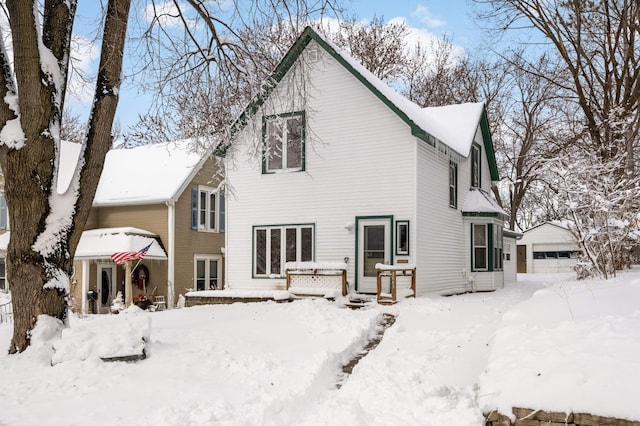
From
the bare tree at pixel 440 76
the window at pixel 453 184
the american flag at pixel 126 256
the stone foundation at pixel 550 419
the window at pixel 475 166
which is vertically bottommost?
the stone foundation at pixel 550 419

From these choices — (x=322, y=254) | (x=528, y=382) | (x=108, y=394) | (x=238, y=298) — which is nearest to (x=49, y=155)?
(x=108, y=394)

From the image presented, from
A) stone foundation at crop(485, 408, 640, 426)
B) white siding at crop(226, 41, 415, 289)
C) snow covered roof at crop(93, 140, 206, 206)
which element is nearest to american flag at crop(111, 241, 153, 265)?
snow covered roof at crop(93, 140, 206, 206)

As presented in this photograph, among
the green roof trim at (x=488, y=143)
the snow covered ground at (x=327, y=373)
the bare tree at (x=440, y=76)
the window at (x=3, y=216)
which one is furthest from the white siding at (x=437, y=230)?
the window at (x=3, y=216)

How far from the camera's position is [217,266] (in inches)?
935

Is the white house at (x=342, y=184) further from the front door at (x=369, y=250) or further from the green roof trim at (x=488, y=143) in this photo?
the green roof trim at (x=488, y=143)

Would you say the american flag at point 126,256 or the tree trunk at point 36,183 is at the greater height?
the tree trunk at point 36,183

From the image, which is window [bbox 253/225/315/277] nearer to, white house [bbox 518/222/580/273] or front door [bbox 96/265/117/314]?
front door [bbox 96/265/117/314]

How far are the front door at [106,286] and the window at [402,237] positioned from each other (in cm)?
1297

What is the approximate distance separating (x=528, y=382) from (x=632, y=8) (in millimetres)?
18949

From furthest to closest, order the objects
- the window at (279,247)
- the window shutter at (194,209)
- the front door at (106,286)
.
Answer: the window shutter at (194,209), the front door at (106,286), the window at (279,247)

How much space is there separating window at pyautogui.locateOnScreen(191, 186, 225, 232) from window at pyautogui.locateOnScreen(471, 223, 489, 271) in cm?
1011

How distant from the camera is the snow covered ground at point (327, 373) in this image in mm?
4766

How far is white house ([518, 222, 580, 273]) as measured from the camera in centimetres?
3544

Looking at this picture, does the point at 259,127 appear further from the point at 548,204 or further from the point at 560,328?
the point at 548,204
